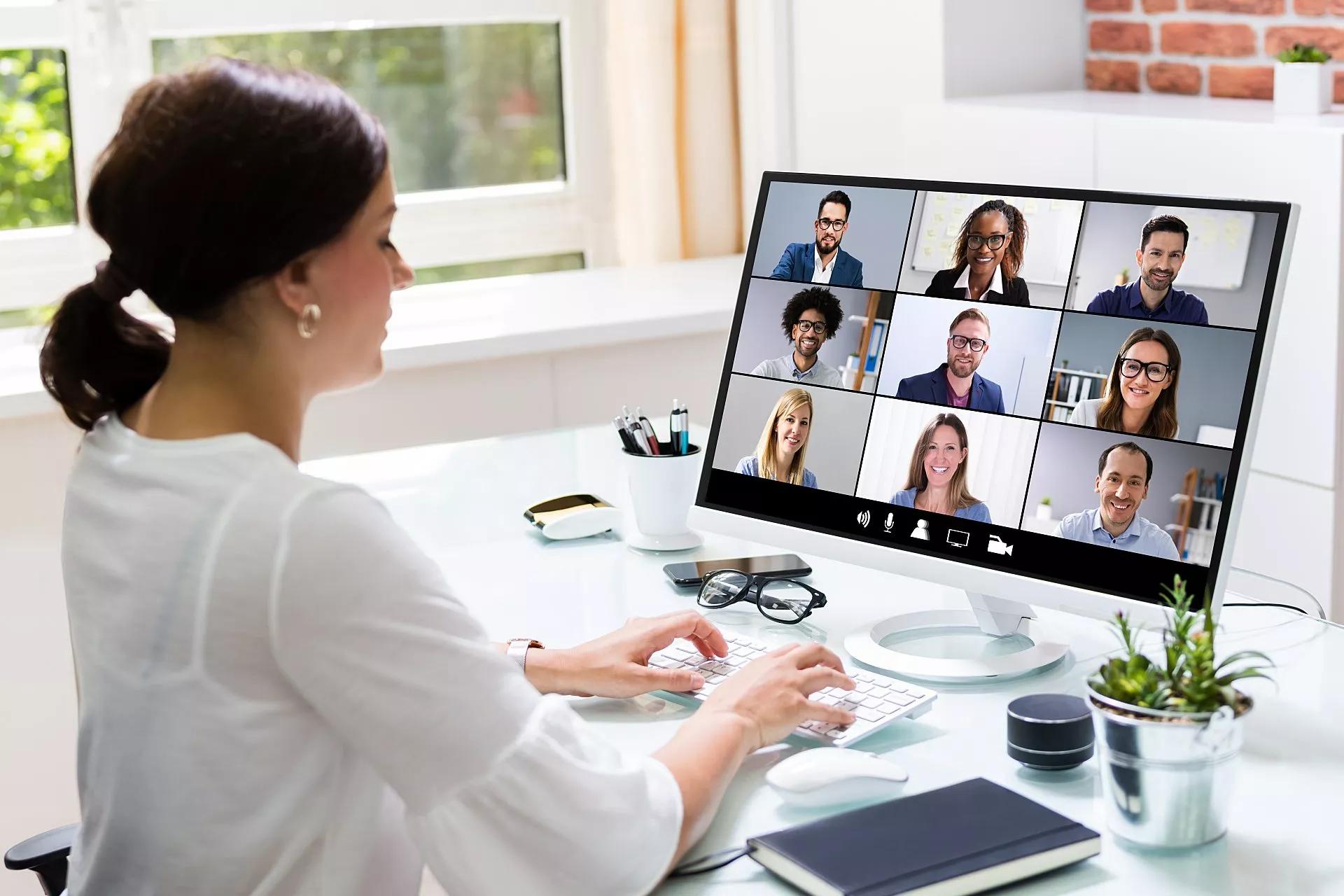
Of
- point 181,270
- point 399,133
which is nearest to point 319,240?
point 181,270

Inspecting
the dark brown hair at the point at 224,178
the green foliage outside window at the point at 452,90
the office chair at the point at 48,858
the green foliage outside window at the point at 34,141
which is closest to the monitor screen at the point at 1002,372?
the dark brown hair at the point at 224,178

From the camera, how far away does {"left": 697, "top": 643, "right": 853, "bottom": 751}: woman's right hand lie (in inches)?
46.3

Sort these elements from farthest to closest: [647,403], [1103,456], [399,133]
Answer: [399,133], [647,403], [1103,456]

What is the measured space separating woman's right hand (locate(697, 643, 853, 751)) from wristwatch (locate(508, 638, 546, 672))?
20cm

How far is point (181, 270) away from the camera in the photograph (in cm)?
98

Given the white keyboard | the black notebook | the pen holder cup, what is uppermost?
the pen holder cup

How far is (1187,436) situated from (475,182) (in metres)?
2.42

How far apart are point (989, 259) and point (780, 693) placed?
0.45 m

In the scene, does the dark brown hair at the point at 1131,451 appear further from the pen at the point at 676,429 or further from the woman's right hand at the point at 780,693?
the pen at the point at 676,429

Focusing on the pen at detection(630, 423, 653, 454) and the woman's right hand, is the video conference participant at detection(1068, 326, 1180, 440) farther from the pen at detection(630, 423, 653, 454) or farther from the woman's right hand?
the pen at detection(630, 423, 653, 454)

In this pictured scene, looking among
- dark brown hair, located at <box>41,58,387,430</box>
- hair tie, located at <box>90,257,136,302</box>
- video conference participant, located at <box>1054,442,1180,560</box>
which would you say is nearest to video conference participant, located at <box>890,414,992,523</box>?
video conference participant, located at <box>1054,442,1180,560</box>

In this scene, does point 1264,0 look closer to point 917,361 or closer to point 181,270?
point 917,361

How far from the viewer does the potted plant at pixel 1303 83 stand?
2141 mm

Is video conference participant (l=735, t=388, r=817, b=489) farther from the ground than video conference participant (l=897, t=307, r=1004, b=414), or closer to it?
closer to it
